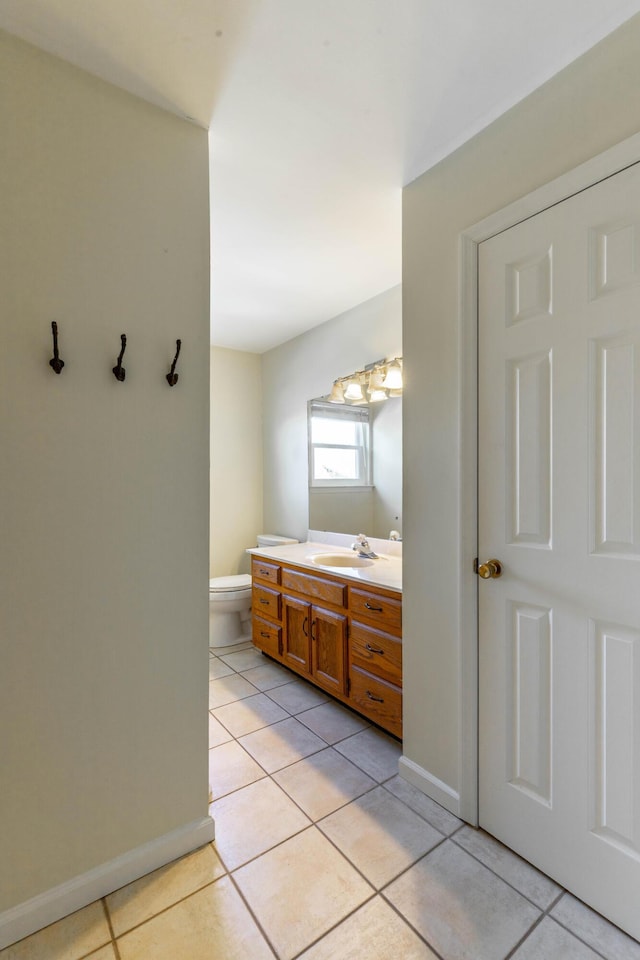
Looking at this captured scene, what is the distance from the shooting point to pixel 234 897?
1.28 m

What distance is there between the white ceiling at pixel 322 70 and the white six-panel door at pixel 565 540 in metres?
0.45

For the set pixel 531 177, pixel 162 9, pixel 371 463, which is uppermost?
pixel 162 9

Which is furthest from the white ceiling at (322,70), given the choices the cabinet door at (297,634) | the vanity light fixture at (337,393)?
the cabinet door at (297,634)

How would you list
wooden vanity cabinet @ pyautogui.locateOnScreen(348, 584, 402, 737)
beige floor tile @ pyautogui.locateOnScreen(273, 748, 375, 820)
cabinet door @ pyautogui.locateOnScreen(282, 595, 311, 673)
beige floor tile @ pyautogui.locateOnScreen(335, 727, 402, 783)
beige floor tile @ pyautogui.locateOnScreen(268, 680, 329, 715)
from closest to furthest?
beige floor tile @ pyautogui.locateOnScreen(273, 748, 375, 820) → beige floor tile @ pyautogui.locateOnScreen(335, 727, 402, 783) → wooden vanity cabinet @ pyautogui.locateOnScreen(348, 584, 402, 737) → beige floor tile @ pyautogui.locateOnScreen(268, 680, 329, 715) → cabinet door @ pyautogui.locateOnScreen(282, 595, 311, 673)

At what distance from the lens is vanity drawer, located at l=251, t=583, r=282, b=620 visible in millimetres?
2799

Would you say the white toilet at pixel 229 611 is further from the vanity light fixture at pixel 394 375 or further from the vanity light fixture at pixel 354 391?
the vanity light fixture at pixel 394 375

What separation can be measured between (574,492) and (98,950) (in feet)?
5.83

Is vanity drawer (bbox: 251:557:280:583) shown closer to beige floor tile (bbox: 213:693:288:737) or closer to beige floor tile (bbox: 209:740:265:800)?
beige floor tile (bbox: 213:693:288:737)

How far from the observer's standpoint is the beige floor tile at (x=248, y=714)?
2182mm

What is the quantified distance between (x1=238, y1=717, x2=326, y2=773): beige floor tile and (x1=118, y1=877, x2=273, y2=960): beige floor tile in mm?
600

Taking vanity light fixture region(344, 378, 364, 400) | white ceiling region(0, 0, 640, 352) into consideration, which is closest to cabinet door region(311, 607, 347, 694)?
Answer: vanity light fixture region(344, 378, 364, 400)

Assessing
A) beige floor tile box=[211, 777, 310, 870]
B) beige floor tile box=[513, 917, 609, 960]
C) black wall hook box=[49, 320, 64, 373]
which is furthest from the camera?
beige floor tile box=[211, 777, 310, 870]

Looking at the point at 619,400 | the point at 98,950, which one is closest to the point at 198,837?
the point at 98,950

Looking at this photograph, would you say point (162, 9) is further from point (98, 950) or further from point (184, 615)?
point (98, 950)
